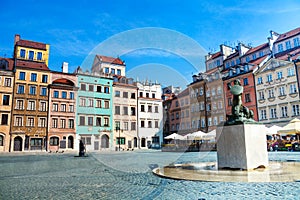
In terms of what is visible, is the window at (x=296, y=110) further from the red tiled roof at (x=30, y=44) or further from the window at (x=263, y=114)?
the red tiled roof at (x=30, y=44)

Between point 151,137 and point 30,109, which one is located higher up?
point 30,109

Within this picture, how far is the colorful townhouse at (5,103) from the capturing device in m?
37.0

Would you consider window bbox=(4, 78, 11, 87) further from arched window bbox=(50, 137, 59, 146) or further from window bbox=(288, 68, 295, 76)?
window bbox=(288, 68, 295, 76)

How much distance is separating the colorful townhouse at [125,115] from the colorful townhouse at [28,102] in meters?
11.2

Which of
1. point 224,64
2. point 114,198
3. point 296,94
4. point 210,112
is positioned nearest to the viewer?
point 114,198

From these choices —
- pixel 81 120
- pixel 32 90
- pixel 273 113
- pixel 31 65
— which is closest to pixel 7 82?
pixel 32 90

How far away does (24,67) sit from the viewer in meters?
39.7

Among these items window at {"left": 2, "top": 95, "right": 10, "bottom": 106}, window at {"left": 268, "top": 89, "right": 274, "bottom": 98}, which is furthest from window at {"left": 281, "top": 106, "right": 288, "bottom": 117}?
window at {"left": 2, "top": 95, "right": 10, "bottom": 106}

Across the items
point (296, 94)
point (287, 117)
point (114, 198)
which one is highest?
point (296, 94)

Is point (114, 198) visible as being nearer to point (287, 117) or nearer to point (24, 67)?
point (287, 117)

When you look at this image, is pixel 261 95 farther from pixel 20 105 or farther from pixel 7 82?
pixel 7 82

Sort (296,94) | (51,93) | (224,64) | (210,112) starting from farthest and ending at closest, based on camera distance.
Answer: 1. (224,64)
2. (210,112)
3. (51,93)
4. (296,94)

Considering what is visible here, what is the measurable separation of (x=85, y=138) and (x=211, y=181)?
121 ft

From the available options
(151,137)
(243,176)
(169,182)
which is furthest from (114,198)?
(151,137)
